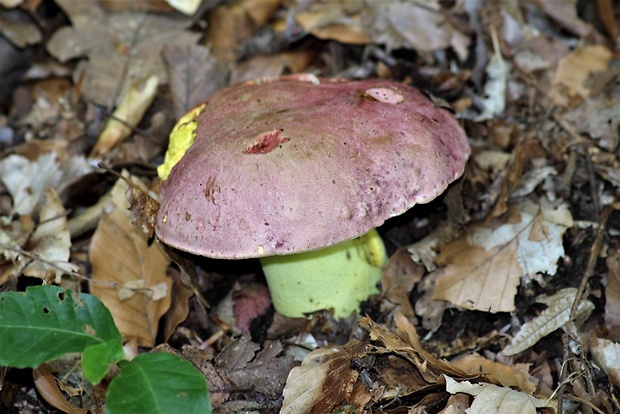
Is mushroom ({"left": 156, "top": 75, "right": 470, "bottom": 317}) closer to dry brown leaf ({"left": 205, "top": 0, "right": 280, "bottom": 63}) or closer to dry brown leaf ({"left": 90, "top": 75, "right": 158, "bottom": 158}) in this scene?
dry brown leaf ({"left": 90, "top": 75, "right": 158, "bottom": 158})

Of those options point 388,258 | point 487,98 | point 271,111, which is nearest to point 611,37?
point 487,98

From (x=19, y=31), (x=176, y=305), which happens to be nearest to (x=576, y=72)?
(x=176, y=305)

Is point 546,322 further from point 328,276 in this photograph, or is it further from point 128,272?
point 128,272

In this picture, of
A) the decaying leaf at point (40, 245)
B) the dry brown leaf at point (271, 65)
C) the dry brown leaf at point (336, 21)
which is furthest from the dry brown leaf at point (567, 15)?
the decaying leaf at point (40, 245)

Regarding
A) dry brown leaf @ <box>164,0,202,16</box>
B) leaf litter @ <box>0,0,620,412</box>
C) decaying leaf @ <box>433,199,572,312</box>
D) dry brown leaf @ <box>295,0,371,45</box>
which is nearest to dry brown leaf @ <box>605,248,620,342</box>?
leaf litter @ <box>0,0,620,412</box>

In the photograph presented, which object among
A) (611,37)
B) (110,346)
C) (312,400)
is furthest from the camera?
(611,37)

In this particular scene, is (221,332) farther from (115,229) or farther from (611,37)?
(611,37)
